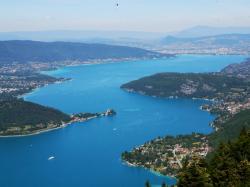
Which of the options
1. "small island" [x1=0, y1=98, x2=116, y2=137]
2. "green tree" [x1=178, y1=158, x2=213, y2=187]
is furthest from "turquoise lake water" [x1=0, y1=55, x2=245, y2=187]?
"green tree" [x1=178, y1=158, x2=213, y2=187]

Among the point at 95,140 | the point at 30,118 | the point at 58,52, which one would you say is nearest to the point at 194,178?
the point at 95,140

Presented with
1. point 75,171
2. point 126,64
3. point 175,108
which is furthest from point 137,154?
point 126,64

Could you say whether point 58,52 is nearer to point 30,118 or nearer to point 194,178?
point 30,118

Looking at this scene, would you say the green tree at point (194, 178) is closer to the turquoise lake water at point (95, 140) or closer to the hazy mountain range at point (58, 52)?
the turquoise lake water at point (95, 140)

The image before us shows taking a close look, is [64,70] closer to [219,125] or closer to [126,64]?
[126,64]

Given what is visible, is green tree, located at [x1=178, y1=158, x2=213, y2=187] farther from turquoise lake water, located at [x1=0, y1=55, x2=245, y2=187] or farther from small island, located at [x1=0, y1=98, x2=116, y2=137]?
small island, located at [x1=0, y1=98, x2=116, y2=137]

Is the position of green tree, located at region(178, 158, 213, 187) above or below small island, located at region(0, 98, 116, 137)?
above
